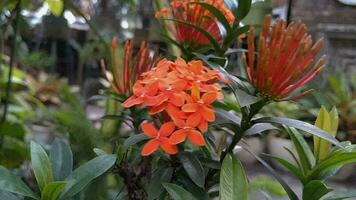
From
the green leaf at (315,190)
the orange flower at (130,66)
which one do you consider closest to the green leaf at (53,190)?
the orange flower at (130,66)

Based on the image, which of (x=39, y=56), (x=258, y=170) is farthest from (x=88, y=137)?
(x=39, y=56)

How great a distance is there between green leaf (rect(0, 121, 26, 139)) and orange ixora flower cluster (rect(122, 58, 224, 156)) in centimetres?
110

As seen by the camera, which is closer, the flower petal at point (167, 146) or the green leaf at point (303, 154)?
the flower petal at point (167, 146)

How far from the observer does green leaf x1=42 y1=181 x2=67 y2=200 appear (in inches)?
19.7

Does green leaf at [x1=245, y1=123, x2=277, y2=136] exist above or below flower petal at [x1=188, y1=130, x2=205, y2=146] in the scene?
below

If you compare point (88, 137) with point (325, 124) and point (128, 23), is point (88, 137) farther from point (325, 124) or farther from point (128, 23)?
point (128, 23)

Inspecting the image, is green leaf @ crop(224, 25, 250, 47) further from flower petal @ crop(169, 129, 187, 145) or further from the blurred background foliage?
flower petal @ crop(169, 129, 187, 145)

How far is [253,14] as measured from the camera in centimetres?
99

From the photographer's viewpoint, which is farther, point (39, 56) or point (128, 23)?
point (39, 56)

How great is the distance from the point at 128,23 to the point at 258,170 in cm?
199

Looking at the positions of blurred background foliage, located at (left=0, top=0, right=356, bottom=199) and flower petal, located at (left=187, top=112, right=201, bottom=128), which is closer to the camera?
flower petal, located at (left=187, top=112, right=201, bottom=128)

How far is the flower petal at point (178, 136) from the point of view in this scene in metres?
0.48

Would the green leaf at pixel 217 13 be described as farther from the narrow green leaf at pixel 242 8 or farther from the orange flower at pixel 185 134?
the orange flower at pixel 185 134

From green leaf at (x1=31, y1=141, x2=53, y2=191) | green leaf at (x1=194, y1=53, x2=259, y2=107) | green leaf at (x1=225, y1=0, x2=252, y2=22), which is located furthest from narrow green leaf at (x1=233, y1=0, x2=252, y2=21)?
green leaf at (x1=31, y1=141, x2=53, y2=191)
